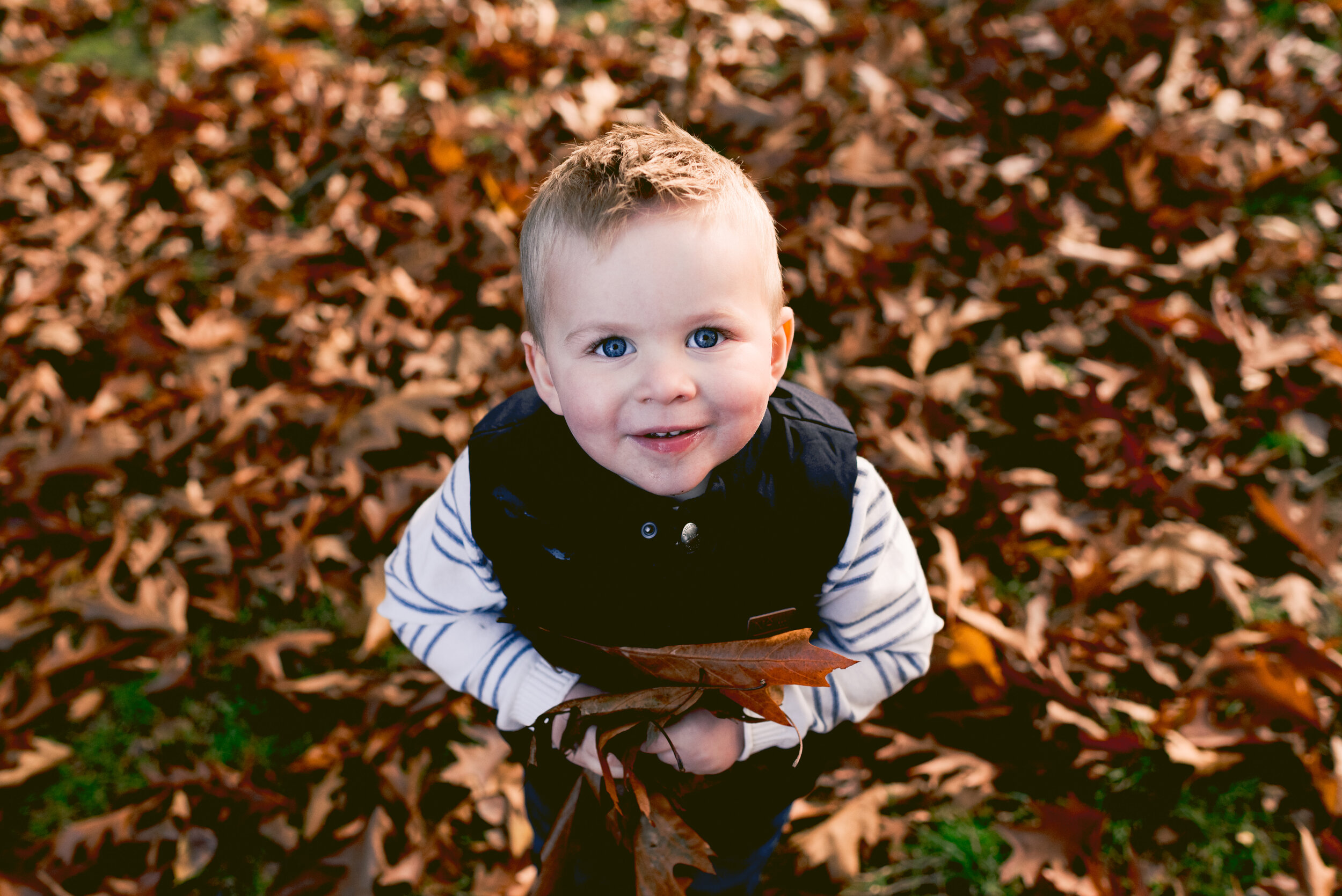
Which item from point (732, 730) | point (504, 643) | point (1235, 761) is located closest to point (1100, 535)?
point (1235, 761)

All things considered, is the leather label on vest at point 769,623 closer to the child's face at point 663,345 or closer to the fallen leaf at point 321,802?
the child's face at point 663,345

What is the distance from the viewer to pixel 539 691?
1347 mm

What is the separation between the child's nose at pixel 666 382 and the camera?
101 cm

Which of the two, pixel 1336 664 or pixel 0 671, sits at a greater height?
pixel 1336 664

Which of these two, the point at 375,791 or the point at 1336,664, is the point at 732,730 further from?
the point at 1336,664

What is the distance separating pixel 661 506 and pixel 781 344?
298 millimetres

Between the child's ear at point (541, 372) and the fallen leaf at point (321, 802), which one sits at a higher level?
the child's ear at point (541, 372)

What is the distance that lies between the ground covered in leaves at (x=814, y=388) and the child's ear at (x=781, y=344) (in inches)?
34.8

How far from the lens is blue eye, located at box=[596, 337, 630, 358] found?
3.45ft

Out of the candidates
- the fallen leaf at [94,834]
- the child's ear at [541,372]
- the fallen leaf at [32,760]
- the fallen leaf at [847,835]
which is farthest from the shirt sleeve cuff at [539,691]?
the fallen leaf at [32,760]

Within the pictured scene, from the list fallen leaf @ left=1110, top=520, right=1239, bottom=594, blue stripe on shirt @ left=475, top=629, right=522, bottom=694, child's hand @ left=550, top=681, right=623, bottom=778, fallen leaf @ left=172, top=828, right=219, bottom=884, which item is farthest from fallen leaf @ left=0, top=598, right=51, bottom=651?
fallen leaf @ left=1110, top=520, right=1239, bottom=594

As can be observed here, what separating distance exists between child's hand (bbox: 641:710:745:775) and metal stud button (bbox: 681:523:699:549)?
306 mm

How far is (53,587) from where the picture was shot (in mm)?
2197

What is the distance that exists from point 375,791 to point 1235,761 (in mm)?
1970
